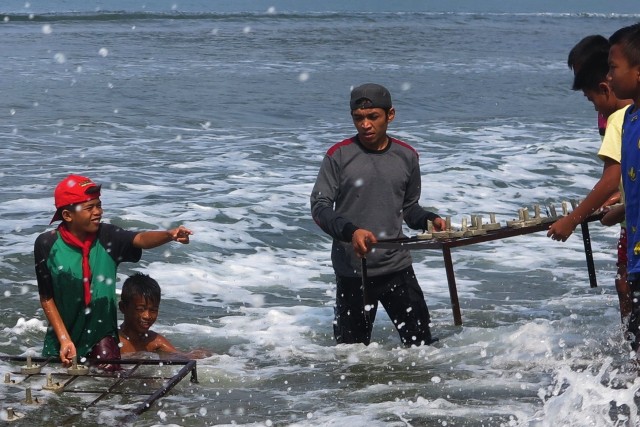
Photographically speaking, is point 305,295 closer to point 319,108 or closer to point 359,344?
point 359,344

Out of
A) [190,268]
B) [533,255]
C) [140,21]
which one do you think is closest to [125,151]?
[190,268]

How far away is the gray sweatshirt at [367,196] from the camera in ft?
18.5

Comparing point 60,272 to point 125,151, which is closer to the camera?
point 60,272

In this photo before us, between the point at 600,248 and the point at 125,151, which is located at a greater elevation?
the point at 125,151

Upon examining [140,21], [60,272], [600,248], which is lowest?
[600,248]

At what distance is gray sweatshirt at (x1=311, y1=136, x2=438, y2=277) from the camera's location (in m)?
5.64

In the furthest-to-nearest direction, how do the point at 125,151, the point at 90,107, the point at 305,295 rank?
the point at 90,107 < the point at 125,151 < the point at 305,295

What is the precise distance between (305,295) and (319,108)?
432 inches

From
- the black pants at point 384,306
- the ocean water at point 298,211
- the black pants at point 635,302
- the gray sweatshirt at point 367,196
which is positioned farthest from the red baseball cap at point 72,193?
the black pants at point 635,302

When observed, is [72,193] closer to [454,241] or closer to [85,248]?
[85,248]

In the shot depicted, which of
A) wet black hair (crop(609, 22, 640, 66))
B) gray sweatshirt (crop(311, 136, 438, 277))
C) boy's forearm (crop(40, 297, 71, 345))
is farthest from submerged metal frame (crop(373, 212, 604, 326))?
boy's forearm (crop(40, 297, 71, 345))

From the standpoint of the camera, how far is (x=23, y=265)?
870cm

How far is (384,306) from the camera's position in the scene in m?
5.89

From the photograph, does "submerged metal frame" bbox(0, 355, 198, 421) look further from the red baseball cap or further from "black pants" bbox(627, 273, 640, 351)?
"black pants" bbox(627, 273, 640, 351)
